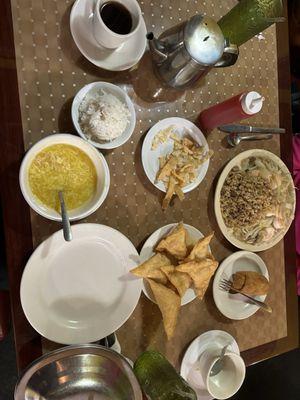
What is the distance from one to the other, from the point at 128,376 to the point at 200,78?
3.56 feet

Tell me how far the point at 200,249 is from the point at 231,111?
52 centimetres

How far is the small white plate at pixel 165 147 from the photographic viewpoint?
1552 millimetres

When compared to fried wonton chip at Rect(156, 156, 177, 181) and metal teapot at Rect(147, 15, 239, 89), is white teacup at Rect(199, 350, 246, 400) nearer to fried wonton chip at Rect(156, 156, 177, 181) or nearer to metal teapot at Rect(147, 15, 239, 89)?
fried wonton chip at Rect(156, 156, 177, 181)

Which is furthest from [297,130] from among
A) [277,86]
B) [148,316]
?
[148,316]

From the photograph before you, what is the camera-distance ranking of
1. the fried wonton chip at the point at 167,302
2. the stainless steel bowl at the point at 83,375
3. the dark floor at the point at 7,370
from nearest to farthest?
the stainless steel bowl at the point at 83,375 < the fried wonton chip at the point at 167,302 < the dark floor at the point at 7,370

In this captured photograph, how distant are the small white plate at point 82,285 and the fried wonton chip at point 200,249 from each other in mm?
201

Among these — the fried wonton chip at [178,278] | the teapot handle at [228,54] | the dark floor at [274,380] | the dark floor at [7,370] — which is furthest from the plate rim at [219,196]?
the dark floor at [7,370]

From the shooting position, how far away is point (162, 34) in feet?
5.19

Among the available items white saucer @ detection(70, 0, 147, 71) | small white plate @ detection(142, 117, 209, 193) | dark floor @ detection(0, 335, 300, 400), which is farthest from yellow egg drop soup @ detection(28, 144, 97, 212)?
dark floor @ detection(0, 335, 300, 400)

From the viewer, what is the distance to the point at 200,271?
152cm

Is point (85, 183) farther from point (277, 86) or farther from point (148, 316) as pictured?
point (277, 86)

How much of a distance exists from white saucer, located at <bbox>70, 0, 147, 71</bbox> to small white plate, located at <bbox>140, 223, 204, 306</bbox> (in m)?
0.61

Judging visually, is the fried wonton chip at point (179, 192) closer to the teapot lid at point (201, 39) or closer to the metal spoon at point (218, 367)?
the teapot lid at point (201, 39)

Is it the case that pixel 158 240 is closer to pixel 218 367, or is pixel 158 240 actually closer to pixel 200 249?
pixel 200 249
